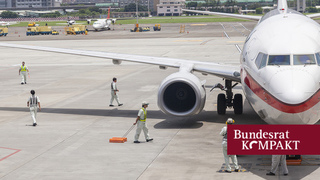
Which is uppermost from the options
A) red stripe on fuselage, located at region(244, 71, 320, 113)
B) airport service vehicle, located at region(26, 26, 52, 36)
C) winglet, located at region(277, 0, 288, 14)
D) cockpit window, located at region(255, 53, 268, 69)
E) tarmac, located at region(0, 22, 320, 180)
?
winglet, located at region(277, 0, 288, 14)

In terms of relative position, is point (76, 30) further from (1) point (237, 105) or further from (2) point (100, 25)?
(1) point (237, 105)

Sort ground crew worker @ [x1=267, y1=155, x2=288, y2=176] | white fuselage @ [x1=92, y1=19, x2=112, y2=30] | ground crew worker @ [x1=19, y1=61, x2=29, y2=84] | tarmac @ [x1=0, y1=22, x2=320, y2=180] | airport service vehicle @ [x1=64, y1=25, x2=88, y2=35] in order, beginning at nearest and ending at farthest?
ground crew worker @ [x1=267, y1=155, x2=288, y2=176] < tarmac @ [x1=0, y1=22, x2=320, y2=180] < ground crew worker @ [x1=19, y1=61, x2=29, y2=84] < airport service vehicle @ [x1=64, y1=25, x2=88, y2=35] < white fuselage @ [x1=92, y1=19, x2=112, y2=30]

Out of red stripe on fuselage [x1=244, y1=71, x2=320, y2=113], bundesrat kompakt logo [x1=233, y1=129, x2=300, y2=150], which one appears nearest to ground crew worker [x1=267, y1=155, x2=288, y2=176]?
bundesrat kompakt logo [x1=233, y1=129, x2=300, y2=150]

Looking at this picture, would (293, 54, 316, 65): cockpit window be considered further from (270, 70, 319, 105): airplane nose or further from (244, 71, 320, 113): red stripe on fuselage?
(244, 71, 320, 113): red stripe on fuselage

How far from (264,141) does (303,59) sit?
142 inches

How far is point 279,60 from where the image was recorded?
16516mm

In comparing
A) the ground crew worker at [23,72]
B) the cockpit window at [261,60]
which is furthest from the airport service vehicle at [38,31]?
the cockpit window at [261,60]

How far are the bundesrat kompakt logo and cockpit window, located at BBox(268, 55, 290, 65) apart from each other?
9.63 ft

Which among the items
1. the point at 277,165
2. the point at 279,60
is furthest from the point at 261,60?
the point at 277,165

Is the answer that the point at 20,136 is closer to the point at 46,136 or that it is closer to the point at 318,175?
the point at 46,136

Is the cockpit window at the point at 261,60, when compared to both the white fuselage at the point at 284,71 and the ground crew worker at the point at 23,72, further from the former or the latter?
the ground crew worker at the point at 23,72

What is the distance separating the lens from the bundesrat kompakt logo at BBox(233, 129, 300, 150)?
557 inches

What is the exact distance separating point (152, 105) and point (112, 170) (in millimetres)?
12174

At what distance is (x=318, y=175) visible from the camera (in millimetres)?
15438
